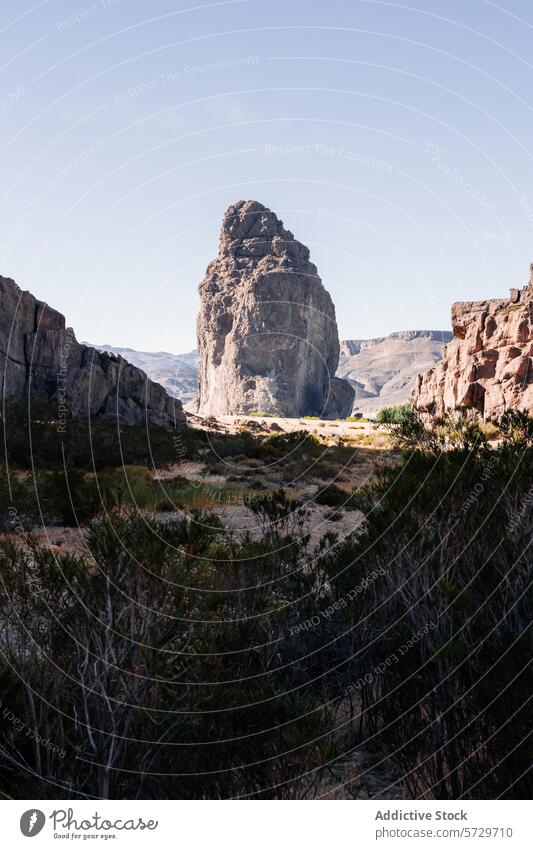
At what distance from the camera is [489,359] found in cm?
3859

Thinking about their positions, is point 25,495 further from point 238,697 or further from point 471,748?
point 471,748

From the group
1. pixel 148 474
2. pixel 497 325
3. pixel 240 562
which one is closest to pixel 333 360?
pixel 497 325

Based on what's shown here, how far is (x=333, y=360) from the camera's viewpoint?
398 ft

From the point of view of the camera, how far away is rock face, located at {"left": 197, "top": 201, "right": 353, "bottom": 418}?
107m

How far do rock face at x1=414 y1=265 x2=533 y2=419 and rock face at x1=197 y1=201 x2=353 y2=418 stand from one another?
59.0m
